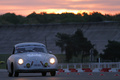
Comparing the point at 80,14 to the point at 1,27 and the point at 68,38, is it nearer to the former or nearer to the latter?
the point at 1,27

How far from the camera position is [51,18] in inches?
6585

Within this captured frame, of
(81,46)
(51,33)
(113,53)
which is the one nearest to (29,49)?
(113,53)

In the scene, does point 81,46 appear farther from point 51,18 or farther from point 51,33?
point 51,18

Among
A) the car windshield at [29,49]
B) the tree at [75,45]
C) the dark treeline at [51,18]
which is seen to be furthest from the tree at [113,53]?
the dark treeline at [51,18]

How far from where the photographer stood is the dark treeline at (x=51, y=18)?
15025cm

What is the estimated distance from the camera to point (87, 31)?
294 feet

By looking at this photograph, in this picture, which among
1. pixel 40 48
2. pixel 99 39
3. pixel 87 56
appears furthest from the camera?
pixel 99 39

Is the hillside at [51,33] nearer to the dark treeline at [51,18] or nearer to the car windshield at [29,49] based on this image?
the dark treeline at [51,18]

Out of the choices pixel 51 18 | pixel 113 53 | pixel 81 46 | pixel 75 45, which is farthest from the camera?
pixel 51 18

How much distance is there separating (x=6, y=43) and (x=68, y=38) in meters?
17.4

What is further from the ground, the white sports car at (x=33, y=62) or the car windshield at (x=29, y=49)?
the car windshield at (x=29, y=49)

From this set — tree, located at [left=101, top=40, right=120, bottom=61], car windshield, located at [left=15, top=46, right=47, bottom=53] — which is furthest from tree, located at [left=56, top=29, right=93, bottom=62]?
car windshield, located at [left=15, top=46, right=47, bottom=53]

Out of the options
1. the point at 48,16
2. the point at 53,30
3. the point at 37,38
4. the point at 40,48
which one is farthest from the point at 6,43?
the point at 48,16

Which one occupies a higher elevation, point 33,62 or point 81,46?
point 81,46
